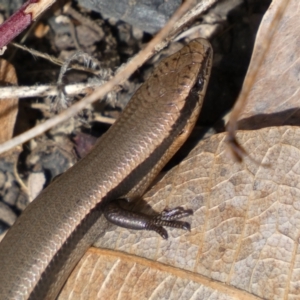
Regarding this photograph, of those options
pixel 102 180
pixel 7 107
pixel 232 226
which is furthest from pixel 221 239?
pixel 7 107

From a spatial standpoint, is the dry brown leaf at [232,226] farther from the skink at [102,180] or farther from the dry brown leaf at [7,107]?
the dry brown leaf at [7,107]

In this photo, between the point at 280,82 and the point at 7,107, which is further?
the point at 7,107

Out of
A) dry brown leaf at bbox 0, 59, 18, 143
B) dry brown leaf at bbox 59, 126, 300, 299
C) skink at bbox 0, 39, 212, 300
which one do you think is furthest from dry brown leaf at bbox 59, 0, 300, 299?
dry brown leaf at bbox 0, 59, 18, 143

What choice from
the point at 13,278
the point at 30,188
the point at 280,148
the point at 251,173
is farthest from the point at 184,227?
the point at 30,188

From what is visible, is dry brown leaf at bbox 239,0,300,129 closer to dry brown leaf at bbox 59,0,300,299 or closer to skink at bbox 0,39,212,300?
dry brown leaf at bbox 59,0,300,299

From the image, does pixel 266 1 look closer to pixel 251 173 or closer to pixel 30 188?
pixel 251 173

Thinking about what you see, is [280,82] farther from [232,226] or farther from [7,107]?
[7,107]
